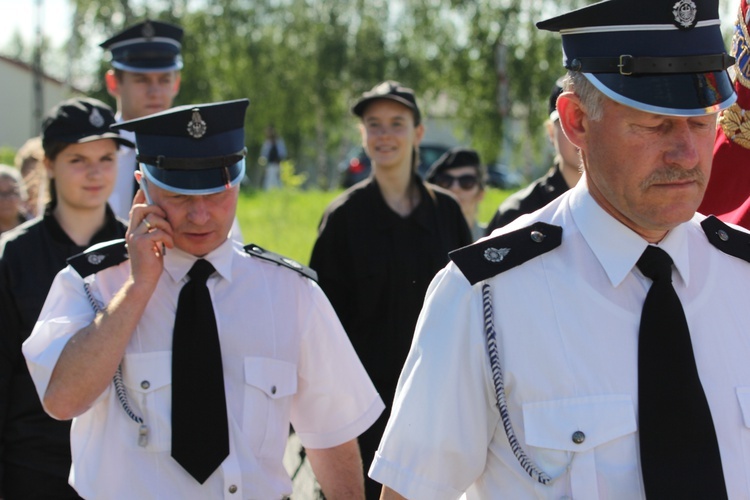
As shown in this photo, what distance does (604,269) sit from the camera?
2295mm

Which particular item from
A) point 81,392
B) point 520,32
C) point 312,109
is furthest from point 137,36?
point 312,109

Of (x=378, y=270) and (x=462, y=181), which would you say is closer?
(x=378, y=270)

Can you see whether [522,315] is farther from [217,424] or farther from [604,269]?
[217,424]

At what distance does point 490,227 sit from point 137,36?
2478mm

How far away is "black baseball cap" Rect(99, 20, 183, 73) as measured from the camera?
241 inches

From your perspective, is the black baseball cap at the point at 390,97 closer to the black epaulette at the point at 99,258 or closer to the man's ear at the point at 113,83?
the man's ear at the point at 113,83

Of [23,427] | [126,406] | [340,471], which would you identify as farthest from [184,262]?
[23,427]

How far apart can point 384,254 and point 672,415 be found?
333cm

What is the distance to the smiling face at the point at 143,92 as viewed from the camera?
19.5 ft

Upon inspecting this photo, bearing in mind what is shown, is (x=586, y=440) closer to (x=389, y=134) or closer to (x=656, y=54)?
(x=656, y=54)

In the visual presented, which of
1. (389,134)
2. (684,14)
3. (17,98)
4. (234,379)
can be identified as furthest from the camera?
(17,98)

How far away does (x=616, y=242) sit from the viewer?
230 centimetres

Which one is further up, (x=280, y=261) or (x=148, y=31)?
(x=148, y=31)

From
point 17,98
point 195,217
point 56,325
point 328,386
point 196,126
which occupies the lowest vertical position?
point 17,98
